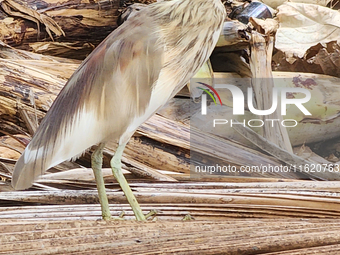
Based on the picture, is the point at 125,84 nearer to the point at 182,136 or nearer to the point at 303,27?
the point at 182,136

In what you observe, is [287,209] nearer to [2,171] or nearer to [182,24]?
[182,24]

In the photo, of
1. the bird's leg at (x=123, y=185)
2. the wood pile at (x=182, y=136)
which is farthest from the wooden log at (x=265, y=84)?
the bird's leg at (x=123, y=185)

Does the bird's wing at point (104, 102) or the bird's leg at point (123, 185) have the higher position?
the bird's wing at point (104, 102)

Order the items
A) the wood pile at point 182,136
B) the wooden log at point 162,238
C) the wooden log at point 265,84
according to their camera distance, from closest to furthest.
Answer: the wooden log at point 162,238, the wood pile at point 182,136, the wooden log at point 265,84

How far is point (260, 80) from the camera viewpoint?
3.65ft

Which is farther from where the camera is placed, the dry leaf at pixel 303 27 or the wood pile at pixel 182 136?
the dry leaf at pixel 303 27

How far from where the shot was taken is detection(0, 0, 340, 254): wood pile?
2.86 feet

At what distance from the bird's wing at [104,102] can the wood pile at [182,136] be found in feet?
0.49

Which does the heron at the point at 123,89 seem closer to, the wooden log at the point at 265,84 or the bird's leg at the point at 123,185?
the bird's leg at the point at 123,185

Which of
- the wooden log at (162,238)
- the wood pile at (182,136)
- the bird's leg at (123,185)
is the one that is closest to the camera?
the wooden log at (162,238)

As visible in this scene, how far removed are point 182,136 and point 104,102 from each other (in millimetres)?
348

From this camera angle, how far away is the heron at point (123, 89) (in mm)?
774

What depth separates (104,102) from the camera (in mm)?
780

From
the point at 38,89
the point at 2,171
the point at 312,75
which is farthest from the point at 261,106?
the point at 2,171
